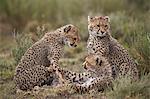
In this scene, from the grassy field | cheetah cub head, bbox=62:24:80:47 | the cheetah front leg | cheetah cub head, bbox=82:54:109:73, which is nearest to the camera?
the grassy field

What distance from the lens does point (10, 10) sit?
46.1ft

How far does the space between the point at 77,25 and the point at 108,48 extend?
4344 mm

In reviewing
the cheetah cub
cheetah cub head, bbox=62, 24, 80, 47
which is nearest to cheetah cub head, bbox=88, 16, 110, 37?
the cheetah cub

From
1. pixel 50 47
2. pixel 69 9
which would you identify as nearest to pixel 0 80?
pixel 50 47

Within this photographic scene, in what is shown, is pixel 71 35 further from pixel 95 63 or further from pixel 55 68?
pixel 95 63

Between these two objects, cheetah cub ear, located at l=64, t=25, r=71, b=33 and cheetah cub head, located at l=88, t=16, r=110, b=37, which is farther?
cheetah cub ear, located at l=64, t=25, r=71, b=33

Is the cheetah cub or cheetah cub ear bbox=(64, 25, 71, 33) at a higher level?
cheetah cub ear bbox=(64, 25, 71, 33)

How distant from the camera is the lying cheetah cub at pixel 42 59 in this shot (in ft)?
28.2

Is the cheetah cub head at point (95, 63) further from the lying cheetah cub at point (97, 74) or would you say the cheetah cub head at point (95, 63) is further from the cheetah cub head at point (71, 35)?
the cheetah cub head at point (71, 35)

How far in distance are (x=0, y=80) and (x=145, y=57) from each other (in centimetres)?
235

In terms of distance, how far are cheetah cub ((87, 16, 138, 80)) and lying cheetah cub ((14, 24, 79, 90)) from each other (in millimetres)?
319

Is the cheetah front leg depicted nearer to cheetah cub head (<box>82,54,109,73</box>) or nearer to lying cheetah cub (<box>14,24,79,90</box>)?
lying cheetah cub (<box>14,24,79,90</box>)

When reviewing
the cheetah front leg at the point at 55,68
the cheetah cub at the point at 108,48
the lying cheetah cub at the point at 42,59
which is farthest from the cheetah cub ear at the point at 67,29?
the cheetah front leg at the point at 55,68

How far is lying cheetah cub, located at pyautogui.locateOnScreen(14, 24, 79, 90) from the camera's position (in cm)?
860
